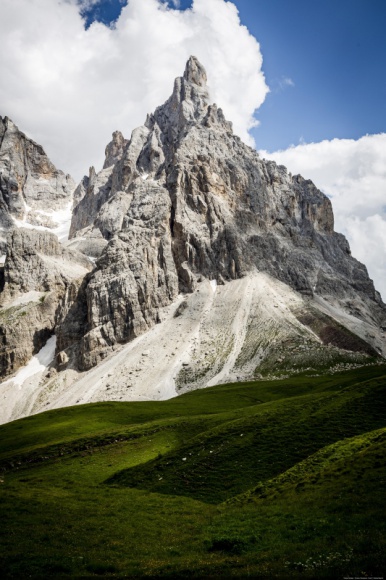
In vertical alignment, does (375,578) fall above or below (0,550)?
below

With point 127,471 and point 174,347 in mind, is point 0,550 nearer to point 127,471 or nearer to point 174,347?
point 127,471

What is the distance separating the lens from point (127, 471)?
133 feet

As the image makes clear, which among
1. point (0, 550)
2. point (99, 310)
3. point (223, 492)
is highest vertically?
point (99, 310)

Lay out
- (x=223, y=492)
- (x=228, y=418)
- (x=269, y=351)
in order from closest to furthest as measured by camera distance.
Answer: (x=223, y=492), (x=228, y=418), (x=269, y=351)

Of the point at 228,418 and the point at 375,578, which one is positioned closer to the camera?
the point at 375,578

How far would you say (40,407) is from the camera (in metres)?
153

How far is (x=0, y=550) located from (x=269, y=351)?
430ft

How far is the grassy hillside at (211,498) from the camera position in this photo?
17984 millimetres

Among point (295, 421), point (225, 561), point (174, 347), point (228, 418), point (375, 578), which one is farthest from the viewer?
point (174, 347)

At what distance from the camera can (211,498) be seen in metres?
32.8

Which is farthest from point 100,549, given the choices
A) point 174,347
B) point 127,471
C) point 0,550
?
point 174,347

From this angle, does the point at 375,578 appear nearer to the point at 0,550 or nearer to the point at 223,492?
the point at 0,550

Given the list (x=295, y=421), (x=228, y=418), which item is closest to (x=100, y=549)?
(x=295, y=421)

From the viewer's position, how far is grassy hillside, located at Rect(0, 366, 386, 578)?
18.0 m
